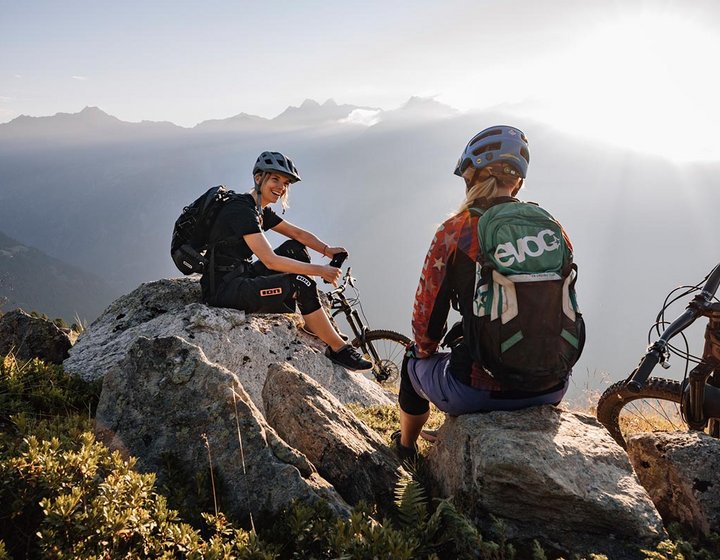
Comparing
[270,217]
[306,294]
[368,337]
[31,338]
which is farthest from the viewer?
[368,337]

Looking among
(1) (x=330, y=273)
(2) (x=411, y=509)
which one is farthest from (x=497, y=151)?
(1) (x=330, y=273)

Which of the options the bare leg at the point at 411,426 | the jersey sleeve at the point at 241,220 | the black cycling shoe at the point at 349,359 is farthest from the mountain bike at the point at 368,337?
the bare leg at the point at 411,426

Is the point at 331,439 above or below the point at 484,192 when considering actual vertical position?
below

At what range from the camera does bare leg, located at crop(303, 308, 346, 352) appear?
858cm

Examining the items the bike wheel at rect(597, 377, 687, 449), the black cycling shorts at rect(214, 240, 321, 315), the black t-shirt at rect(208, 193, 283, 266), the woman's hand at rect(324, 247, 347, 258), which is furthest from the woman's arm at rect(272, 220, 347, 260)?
the bike wheel at rect(597, 377, 687, 449)

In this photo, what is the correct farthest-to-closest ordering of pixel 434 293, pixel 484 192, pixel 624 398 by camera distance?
pixel 624 398
pixel 484 192
pixel 434 293

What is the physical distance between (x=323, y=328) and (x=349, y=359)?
2.45 ft

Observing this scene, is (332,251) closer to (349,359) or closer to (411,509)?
(349,359)

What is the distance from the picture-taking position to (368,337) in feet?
34.7

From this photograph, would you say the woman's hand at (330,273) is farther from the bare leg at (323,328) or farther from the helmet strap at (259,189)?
the helmet strap at (259,189)

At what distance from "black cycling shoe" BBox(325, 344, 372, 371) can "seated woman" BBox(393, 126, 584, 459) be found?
3.80 meters

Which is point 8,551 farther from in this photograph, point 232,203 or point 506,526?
point 232,203

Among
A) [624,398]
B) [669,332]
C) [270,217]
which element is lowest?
[624,398]

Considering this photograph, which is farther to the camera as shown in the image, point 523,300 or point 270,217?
point 270,217
